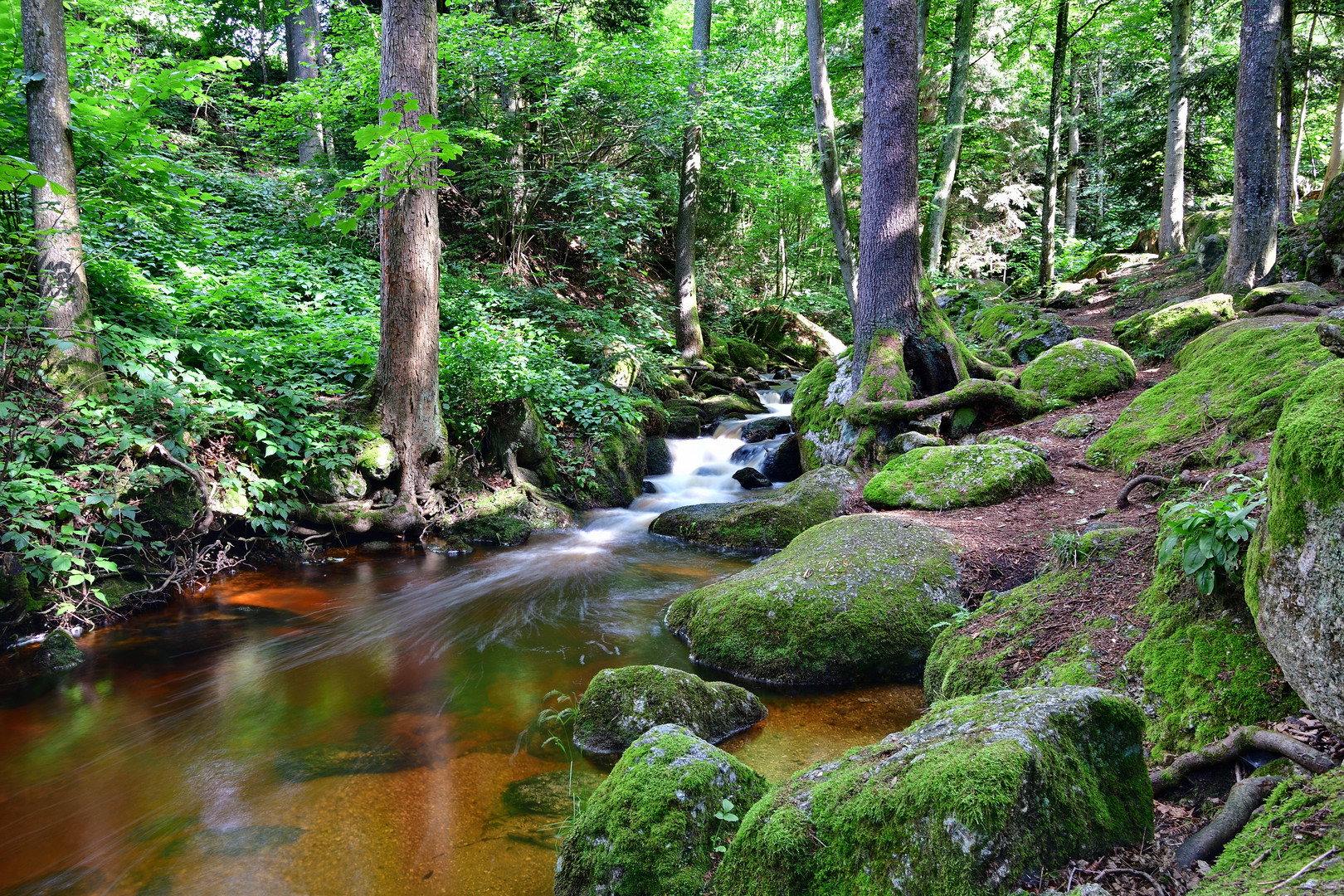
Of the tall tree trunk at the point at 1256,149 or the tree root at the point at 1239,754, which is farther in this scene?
the tall tree trunk at the point at 1256,149

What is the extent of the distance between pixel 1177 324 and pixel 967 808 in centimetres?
1018

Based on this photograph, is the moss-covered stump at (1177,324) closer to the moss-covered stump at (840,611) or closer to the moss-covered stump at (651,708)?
the moss-covered stump at (840,611)

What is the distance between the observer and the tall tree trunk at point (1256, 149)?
349 inches

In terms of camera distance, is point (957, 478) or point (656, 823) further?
point (957, 478)

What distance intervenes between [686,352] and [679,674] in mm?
12651

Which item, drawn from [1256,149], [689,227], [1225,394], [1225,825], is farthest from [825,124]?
[1225,825]

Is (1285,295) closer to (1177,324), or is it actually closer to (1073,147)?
(1177,324)

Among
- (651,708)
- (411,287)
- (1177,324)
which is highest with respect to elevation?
(411,287)

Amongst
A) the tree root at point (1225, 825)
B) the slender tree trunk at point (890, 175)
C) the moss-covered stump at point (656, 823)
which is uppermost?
the slender tree trunk at point (890, 175)

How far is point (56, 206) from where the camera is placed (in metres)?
6.17

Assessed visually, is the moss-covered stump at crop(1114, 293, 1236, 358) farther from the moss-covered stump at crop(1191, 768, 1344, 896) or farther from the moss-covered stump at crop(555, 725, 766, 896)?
the moss-covered stump at crop(555, 725, 766, 896)

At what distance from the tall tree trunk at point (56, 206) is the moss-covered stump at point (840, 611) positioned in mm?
5954

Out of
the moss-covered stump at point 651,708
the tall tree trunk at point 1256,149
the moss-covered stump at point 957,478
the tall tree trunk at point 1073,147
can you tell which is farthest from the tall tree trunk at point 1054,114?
the moss-covered stump at point 651,708

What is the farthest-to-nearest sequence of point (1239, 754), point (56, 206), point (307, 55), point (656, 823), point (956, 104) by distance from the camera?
point (307, 55)
point (956, 104)
point (56, 206)
point (656, 823)
point (1239, 754)
